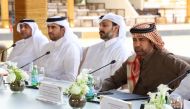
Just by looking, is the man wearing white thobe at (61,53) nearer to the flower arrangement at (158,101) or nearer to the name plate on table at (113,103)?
the name plate on table at (113,103)

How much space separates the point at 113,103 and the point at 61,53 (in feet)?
7.40

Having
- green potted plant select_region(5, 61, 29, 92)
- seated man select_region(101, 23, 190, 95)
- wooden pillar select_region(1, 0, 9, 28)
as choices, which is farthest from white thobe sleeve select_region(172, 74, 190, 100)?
wooden pillar select_region(1, 0, 9, 28)

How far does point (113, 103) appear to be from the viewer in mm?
2213

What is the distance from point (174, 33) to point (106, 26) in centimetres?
1167

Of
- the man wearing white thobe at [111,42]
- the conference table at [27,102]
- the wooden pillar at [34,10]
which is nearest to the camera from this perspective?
the conference table at [27,102]

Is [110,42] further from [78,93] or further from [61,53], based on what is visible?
[78,93]

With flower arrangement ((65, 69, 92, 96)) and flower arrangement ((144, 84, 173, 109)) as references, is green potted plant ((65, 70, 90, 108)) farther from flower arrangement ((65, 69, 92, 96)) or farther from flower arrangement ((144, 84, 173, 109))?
flower arrangement ((144, 84, 173, 109))

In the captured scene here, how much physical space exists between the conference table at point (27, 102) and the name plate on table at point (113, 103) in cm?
24

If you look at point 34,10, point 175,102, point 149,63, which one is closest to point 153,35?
point 149,63

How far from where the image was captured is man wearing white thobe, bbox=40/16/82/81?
13.8ft

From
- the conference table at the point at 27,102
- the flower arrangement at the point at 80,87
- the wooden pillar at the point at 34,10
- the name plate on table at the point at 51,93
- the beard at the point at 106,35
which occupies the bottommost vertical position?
the conference table at the point at 27,102

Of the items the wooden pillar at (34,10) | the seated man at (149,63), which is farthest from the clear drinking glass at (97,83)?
the wooden pillar at (34,10)

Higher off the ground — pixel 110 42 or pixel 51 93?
pixel 110 42

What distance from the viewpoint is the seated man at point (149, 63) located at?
301 centimetres
